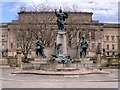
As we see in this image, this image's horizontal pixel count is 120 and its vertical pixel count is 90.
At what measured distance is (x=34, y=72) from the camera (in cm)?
3047

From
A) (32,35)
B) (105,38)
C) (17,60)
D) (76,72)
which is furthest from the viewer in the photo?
(105,38)

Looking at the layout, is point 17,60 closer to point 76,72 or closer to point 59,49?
point 59,49

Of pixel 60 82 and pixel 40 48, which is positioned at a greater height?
pixel 40 48

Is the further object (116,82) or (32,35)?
(32,35)

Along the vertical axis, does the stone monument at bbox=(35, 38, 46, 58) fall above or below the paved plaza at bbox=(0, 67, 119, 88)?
above

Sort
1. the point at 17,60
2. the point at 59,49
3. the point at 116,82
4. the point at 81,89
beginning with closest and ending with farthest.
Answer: the point at 81,89
the point at 116,82
the point at 59,49
the point at 17,60

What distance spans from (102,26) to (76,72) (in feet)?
322

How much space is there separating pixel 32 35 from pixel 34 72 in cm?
3331

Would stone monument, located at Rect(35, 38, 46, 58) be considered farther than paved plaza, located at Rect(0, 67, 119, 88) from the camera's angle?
Yes

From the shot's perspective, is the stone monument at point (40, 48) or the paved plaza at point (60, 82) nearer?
the paved plaza at point (60, 82)

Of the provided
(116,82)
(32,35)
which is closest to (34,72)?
(116,82)

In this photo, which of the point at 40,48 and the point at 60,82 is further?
the point at 40,48

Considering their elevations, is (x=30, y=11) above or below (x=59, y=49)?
above

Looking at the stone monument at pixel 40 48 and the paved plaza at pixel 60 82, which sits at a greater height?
the stone monument at pixel 40 48
